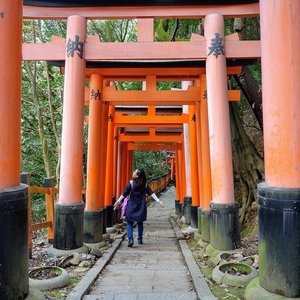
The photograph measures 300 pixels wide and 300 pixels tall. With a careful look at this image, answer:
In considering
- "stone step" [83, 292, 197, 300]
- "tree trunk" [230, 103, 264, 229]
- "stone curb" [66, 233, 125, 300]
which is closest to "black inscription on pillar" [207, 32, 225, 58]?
"tree trunk" [230, 103, 264, 229]

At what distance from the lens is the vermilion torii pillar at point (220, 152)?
624cm

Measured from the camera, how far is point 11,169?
3047mm

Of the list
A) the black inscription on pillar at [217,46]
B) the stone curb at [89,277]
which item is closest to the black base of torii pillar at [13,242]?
the stone curb at [89,277]

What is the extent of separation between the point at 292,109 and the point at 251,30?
29.2 feet

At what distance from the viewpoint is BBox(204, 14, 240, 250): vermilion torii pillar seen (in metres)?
6.24

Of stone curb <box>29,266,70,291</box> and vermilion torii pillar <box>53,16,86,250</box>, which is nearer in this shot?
stone curb <box>29,266,70,291</box>

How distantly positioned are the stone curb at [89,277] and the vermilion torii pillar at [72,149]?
543 mm

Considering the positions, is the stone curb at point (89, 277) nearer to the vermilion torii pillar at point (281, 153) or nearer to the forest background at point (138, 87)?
the vermilion torii pillar at point (281, 153)

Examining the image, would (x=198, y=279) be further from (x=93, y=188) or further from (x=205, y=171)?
(x=93, y=188)

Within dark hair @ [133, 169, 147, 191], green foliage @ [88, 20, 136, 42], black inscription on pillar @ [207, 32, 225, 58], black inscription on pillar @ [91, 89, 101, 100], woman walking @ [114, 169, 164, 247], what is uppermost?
green foliage @ [88, 20, 136, 42]

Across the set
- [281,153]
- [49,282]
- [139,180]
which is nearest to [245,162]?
[139,180]

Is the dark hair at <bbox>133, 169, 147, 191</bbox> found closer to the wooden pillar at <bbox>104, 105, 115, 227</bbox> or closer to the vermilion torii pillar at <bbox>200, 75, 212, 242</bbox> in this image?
the vermilion torii pillar at <bbox>200, 75, 212, 242</bbox>

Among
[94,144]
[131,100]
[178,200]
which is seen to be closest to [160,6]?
[131,100]

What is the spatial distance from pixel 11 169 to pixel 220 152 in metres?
4.03
